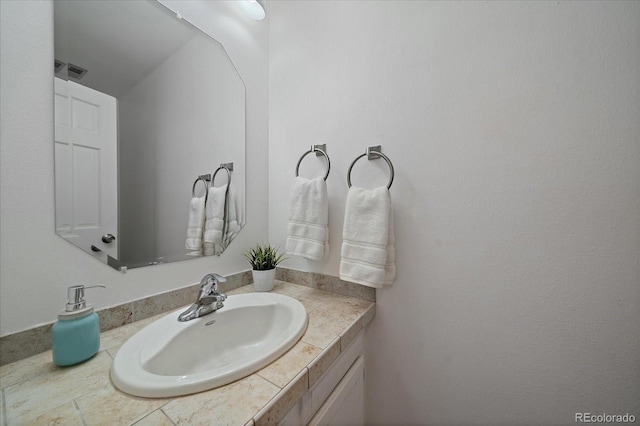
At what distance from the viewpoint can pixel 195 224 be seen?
871 mm

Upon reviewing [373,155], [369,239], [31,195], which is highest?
[373,155]

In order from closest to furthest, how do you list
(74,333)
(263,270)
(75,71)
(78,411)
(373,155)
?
(78,411)
(74,333)
(75,71)
(373,155)
(263,270)

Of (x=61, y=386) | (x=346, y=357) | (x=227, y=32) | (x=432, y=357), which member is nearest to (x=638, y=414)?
(x=432, y=357)

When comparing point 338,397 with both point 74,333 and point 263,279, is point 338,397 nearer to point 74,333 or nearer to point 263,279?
point 263,279

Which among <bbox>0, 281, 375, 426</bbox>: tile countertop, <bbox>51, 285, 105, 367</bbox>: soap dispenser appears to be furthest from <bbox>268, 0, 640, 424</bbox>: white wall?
<bbox>51, 285, 105, 367</bbox>: soap dispenser

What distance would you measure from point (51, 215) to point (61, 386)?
0.41 metres

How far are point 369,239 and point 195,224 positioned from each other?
685mm

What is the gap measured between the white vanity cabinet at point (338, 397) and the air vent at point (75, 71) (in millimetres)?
1021

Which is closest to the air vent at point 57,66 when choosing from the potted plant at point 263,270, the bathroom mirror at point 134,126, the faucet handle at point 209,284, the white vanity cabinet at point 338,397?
the bathroom mirror at point 134,126

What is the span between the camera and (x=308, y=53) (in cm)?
103

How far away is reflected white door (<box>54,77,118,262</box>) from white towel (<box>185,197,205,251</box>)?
22 centimetres

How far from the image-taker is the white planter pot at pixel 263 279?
3.06 ft

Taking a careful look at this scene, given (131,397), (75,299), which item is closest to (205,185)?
(75,299)
